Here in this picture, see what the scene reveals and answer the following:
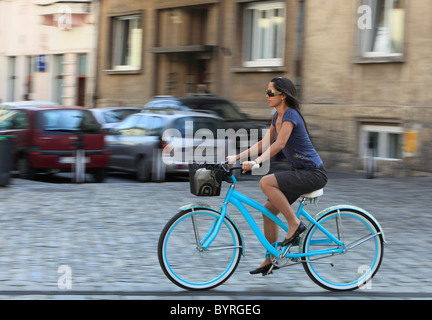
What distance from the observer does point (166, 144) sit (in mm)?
14031

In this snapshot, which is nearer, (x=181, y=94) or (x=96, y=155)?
(x=96, y=155)

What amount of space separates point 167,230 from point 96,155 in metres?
8.65

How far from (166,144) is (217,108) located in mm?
3333

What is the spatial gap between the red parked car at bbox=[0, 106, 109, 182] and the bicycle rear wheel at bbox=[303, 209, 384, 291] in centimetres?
854

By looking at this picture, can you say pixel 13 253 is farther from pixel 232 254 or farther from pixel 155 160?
pixel 155 160

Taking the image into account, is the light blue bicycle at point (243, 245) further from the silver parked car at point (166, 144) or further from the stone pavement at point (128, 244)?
the silver parked car at point (166, 144)

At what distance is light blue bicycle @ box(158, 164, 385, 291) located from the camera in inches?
227

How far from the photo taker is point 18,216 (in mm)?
9430

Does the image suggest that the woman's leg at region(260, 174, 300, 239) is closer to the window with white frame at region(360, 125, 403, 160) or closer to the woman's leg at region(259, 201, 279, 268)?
Answer: the woman's leg at region(259, 201, 279, 268)

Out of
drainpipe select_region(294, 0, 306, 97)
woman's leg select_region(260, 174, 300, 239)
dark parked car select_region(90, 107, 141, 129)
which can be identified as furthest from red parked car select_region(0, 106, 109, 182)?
woman's leg select_region(260, 174, 300, 239)

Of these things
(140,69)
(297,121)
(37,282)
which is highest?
(140,69)
